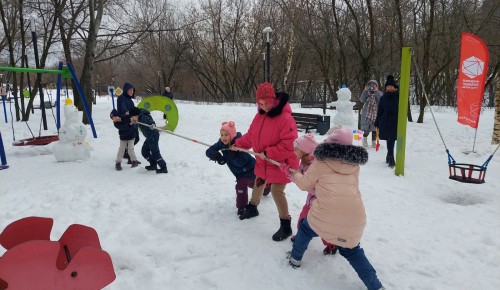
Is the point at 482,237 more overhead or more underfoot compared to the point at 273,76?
more underfoot

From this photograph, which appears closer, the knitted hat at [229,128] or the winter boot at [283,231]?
the winter boot at [283,231]

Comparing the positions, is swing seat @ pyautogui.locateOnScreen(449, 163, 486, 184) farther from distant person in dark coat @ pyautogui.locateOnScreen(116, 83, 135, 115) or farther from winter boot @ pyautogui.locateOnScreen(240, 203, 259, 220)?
distant person in dark coat @ pyautogui.locateOnScreen(116, 83, 135, 115)

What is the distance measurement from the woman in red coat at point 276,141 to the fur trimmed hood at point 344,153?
947 mm

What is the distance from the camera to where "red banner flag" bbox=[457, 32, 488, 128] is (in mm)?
5371

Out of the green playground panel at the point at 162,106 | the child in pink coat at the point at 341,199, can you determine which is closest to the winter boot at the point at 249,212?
the child in pink coat at the point at 341,199

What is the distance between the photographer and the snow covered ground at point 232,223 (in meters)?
2.99

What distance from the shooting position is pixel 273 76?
35.4 metres

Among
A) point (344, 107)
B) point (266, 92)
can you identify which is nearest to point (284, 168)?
point (266, 92)

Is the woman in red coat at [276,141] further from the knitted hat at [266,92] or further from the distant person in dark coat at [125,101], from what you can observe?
the distant person in dark coat at [125,101]

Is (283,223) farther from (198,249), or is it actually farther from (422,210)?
(422,210)

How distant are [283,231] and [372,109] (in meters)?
5.81

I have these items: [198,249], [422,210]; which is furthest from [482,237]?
[198,249]

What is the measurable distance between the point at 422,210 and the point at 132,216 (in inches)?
150

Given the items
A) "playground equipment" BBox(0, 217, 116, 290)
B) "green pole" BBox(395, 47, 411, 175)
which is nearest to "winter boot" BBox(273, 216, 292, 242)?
"playground equipment" BBox(0, 217, 116, 290)
